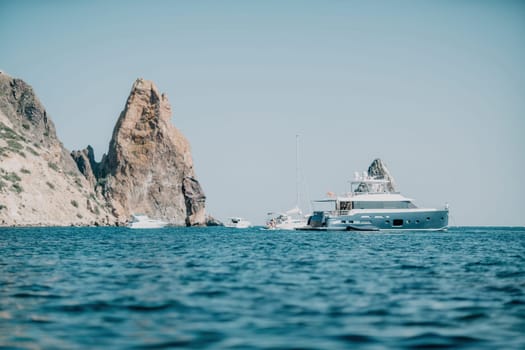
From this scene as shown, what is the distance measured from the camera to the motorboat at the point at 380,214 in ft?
324

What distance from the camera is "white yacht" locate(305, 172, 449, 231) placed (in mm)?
98875

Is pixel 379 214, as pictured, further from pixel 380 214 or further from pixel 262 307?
pixel 262 307

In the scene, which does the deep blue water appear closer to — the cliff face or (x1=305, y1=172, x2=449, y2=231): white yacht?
(x1=305, y1=172, x2=449, y2=231): white yacht

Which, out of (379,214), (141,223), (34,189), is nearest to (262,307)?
(379,214)

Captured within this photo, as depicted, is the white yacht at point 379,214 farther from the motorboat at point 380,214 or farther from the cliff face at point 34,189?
the cliff face at point 34,189

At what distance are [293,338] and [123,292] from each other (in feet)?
28.1

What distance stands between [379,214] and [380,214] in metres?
0.16

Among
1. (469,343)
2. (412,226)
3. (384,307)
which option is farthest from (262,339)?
(412,226)

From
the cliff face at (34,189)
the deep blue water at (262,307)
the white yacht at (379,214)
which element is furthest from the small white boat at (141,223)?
the deep blue water at (262,307)

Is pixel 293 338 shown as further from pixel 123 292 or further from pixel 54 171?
pixel 54 171

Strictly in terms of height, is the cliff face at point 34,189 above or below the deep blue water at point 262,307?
above

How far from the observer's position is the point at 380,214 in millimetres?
98938

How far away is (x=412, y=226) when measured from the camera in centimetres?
10112

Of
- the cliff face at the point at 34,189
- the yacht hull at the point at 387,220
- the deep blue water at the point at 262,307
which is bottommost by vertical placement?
the deep blue water at the point at 262,307
